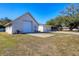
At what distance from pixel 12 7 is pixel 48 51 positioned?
1.80 metres

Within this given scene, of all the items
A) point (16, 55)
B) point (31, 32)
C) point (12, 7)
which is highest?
point (12, 7)

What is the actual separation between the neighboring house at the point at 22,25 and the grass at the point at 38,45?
224mm

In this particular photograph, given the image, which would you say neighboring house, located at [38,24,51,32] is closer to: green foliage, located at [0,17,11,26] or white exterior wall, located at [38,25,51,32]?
white exterior wall, located at [38,25,51,32]

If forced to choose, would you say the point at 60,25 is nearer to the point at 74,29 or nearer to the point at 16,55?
the point at 74,29

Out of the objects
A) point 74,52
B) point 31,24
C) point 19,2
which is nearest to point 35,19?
point 31,24

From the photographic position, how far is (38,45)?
17.9 ft

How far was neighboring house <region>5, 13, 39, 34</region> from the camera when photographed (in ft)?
18.9

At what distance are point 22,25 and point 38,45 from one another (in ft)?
3.25

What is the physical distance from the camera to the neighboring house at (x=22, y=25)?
18.9 ft

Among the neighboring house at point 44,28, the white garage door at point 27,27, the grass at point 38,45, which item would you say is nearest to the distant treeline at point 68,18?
the neighboring house at point 44,28

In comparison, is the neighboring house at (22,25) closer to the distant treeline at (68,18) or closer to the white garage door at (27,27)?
the white garage door at (27,27)

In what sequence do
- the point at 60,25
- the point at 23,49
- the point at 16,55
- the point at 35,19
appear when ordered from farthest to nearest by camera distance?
the point at 60,25 < the point at 35,19 < the point at 23,49 < the point at 16,55

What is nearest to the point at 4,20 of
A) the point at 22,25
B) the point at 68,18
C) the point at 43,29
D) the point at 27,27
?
the point at 22,25

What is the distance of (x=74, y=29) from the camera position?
5707mm
